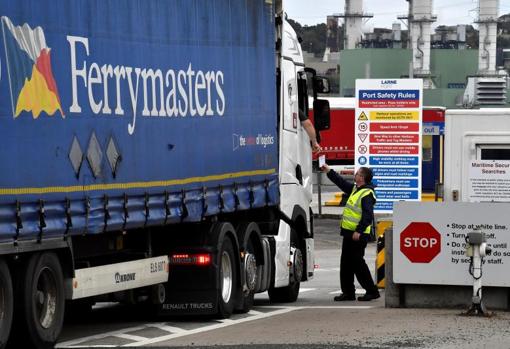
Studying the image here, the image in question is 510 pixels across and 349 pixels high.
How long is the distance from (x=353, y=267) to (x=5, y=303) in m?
8.10

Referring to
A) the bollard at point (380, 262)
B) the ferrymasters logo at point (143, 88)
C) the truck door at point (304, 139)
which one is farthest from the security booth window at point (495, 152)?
the ferrymasters logo at point (143, 88)

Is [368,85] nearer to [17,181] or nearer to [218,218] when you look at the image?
[218,218]

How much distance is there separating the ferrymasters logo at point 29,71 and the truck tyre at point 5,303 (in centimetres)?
132

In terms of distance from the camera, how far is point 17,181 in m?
11.5

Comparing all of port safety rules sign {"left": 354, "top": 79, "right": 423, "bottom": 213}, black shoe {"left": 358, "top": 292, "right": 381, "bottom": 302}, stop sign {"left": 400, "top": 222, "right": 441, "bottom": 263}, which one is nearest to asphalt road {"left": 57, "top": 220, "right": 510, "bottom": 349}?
black shoe {"left": 358, "top": 292, "right": 381, "bottom": 302}

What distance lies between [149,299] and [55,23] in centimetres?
431

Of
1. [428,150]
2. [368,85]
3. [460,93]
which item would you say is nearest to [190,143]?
[368,85]

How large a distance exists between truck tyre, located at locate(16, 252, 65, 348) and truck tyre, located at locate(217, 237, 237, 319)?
3.48 meters

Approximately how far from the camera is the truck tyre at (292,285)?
19.3 meters

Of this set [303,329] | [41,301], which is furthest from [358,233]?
[41,301]

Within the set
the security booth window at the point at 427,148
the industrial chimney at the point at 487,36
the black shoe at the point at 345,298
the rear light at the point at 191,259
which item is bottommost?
the black shoe at the point at 345,298

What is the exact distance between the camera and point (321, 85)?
20.2 metres

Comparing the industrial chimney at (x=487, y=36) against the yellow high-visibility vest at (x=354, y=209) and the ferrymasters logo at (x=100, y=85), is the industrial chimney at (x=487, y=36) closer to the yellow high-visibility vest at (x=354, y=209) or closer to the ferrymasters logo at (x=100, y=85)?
the yellow high-visibility vest at (x=354, y=209)

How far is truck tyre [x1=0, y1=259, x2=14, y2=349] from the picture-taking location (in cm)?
1160
